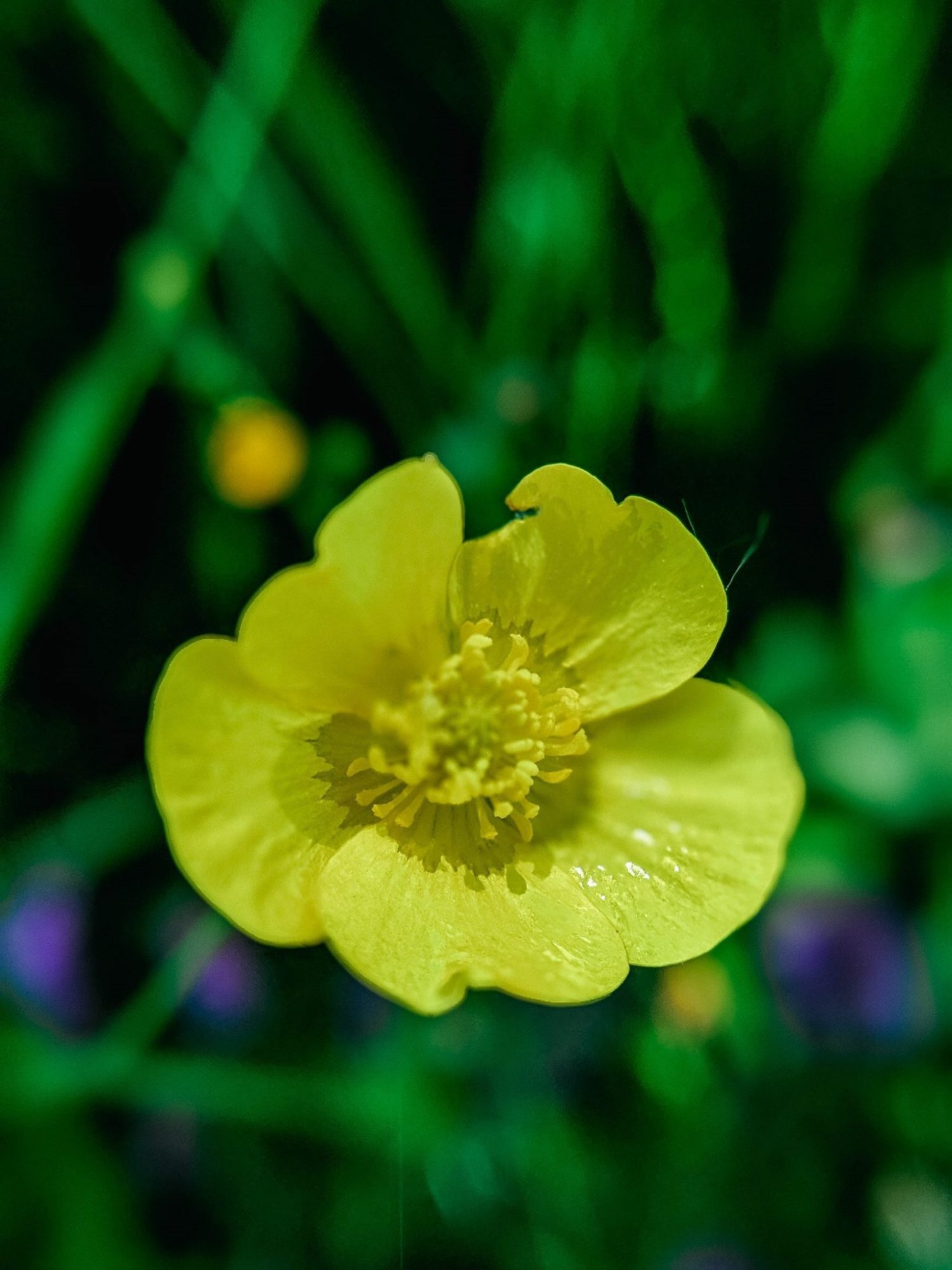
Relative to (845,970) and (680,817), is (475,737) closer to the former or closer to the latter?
(680,817)

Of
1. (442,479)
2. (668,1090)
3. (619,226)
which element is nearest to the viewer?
(442,479)

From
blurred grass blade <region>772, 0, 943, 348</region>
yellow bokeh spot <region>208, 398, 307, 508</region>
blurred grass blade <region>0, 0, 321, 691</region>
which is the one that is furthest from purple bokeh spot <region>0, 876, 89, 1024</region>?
blurred grass blade <region>772, 0, 943, 348</region>

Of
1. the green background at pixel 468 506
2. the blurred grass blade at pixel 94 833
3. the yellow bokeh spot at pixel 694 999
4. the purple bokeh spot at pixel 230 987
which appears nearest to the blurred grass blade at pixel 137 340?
the green background at pixel 468 506

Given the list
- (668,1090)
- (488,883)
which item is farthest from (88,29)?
(668,1090)

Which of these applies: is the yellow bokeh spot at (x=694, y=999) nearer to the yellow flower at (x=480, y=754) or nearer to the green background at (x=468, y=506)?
the green background at (x=468, y=506)

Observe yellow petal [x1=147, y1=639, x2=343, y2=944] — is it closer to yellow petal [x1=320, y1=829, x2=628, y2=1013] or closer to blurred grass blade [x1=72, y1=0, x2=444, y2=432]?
yellow petal [x1=320, y1=829, x2=628, y2=1013]

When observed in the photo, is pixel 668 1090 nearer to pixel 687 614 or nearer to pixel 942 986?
pixel 942 986

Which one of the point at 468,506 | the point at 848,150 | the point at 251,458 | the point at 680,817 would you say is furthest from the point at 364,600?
the point at 848,150
